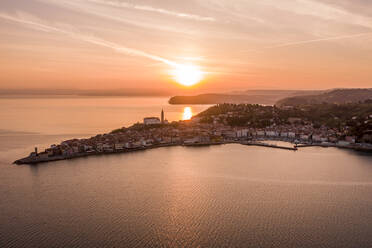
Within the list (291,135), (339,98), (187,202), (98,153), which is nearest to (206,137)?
(291,135)

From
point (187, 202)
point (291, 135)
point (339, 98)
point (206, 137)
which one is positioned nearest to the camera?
point (187, 202)

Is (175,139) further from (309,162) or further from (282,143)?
(309,162)

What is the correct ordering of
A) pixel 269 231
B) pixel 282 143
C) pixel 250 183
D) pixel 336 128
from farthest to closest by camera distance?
pixel 336 128
pixel 282 143
pixel 250 183
pixel 269 231

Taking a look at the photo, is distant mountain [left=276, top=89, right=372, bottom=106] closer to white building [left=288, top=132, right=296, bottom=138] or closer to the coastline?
white building [left=288, top=132, right=296, bottom=138]

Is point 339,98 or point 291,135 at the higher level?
point 339,98

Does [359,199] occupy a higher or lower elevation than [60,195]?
lower

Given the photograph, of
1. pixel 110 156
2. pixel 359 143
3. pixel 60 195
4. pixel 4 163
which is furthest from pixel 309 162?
pixel 4 163

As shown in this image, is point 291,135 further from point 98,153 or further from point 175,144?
point 98,153
